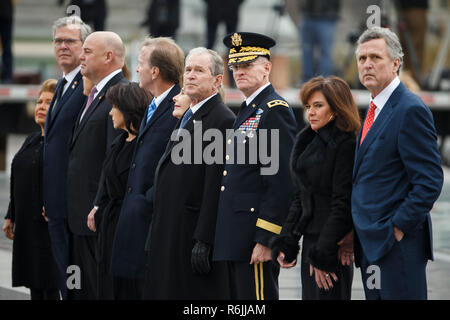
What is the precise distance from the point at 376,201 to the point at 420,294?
47cm

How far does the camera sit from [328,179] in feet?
14.7

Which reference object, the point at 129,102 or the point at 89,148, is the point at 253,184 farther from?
the point at 89,148

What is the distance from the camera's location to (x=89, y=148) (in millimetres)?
5535

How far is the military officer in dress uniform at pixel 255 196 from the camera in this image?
4621mm

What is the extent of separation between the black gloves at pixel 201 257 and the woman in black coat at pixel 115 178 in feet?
2.16

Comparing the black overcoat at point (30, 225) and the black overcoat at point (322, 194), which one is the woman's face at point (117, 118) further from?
the black overcoat at point (322, 194)

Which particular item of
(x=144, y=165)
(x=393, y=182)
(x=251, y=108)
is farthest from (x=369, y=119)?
(x=144, y=165)

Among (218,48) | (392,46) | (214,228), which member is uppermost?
(218,48)

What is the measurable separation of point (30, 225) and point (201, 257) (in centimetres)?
185

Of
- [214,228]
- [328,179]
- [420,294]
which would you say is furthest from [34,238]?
[420,294]

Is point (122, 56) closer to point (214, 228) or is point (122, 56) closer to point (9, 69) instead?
point (214, 228)

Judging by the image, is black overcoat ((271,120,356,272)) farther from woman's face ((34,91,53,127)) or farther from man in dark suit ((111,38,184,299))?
woman's face ((34,91,53,127))

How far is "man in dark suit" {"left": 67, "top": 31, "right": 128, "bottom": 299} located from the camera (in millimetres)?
5531

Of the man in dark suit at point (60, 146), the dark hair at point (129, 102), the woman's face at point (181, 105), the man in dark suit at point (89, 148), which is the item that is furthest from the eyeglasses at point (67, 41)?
the woman's face at point (181, 105)
